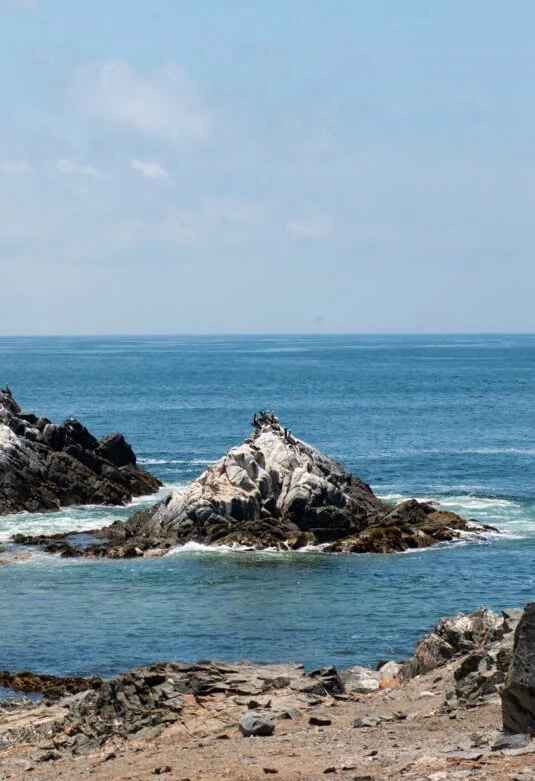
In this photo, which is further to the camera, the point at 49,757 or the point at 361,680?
the point at 361,680

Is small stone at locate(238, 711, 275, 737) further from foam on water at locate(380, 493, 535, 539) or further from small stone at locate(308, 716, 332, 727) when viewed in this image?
foam on water at locate(380, 493, 535, 539)

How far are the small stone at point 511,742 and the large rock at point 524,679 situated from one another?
417 mm

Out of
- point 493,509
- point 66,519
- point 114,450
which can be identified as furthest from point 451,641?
point 114,450

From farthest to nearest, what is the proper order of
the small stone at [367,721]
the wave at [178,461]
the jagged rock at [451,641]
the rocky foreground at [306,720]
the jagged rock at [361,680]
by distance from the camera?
1. the wave at [178,461]
2. the jagged rock at [451,641]
3. the jagged rock at [361,680]
4. the small stone at [367,721]
5. the rocky foreground at [306,720]

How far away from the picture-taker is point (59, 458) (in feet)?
246

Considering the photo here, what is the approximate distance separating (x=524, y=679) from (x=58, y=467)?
55.5 metres

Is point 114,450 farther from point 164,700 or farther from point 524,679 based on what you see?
point 524,679

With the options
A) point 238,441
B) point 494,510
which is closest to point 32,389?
point 238,441

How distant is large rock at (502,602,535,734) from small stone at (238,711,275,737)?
217 inches

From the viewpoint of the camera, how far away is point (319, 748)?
75.5ft

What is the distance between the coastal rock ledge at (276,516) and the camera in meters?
58.8

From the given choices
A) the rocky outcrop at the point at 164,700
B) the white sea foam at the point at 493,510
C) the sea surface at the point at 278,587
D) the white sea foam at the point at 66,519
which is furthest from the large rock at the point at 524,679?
the white sea foam at the point at 66,519

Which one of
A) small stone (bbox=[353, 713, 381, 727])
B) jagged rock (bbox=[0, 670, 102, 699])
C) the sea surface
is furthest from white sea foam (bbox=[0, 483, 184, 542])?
small stone (bbox=[353, 713, 381, 727])

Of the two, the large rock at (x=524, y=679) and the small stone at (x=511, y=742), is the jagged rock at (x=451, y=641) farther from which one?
the small stone at (x=511, y=742)
